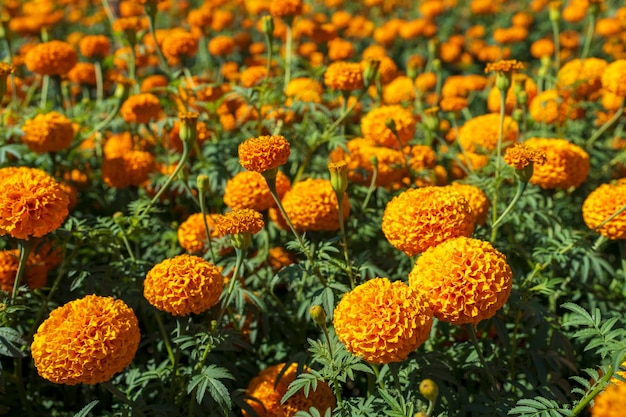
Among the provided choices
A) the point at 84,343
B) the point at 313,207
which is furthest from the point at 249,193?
the point at 84,343

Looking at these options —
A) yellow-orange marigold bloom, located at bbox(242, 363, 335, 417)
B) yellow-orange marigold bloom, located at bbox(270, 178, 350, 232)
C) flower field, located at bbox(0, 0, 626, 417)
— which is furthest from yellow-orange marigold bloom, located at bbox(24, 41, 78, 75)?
yellow-orange marigold bloom, located at bbox(242, 363, 335, 417)

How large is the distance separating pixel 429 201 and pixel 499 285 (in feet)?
1.20

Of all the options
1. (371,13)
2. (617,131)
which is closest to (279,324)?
(617,131)

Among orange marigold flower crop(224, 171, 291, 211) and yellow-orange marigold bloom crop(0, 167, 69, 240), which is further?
orange marigold flower crop(224, 171, 291, 211)

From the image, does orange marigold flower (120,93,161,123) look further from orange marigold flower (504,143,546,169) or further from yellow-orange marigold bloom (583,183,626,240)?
yellow-orange marigold bloom (583,183,626,240)

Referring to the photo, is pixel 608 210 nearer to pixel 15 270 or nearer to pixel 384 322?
pixel 384 322

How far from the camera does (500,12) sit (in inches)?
282

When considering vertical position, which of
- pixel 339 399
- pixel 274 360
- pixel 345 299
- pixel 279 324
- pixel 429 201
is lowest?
pixel 274 360

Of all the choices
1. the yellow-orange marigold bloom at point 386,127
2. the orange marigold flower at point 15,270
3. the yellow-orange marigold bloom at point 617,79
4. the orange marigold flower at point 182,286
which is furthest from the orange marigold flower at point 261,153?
the yellow-orange marigold bloom at point 617,79

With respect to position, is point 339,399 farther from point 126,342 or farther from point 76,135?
point 76,135

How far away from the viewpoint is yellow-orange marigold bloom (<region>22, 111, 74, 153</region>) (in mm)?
2701

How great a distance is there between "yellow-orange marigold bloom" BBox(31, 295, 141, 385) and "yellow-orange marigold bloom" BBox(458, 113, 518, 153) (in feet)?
6.39

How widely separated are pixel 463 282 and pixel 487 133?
1.58 m

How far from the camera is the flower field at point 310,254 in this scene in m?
1.67
